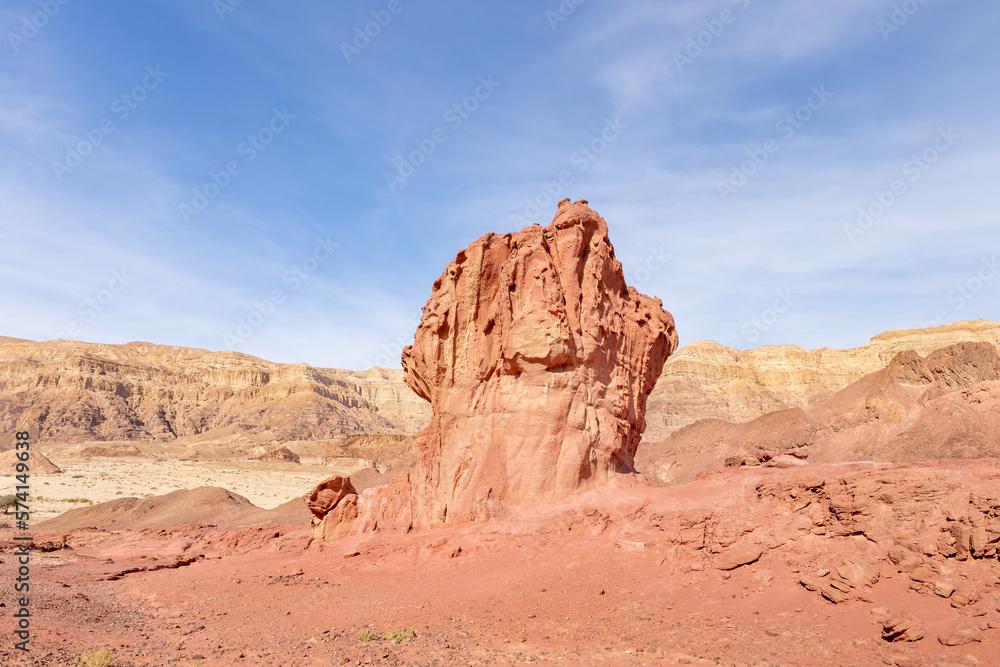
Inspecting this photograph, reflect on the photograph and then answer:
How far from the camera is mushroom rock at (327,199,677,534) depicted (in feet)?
49.7

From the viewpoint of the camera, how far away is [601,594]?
10812 millimetres

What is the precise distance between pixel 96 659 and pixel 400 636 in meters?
4.00

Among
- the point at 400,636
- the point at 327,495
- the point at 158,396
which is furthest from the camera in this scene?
the point at 158,396

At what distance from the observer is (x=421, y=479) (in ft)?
55.8

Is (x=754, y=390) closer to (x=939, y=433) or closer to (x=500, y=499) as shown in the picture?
(x=939, y=433)

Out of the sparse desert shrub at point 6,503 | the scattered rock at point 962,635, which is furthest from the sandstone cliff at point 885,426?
the sparse desert shrub at point 6,503

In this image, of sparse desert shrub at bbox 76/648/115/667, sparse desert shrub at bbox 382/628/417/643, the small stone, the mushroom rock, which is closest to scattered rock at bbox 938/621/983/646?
the small stone

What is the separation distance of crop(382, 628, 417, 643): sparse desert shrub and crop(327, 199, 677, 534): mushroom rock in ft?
16.6

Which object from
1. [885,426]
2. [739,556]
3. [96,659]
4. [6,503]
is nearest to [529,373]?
[739,556]

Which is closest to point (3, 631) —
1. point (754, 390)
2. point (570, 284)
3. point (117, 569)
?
point (117, 569)

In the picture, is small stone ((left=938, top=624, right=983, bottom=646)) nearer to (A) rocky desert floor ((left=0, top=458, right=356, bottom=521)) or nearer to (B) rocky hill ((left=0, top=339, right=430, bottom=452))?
(A) rocky desert floor ((left=0, top=458, right=356, bottom=521))

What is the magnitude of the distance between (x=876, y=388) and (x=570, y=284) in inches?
1305

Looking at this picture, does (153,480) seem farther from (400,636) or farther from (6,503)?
(400,636)

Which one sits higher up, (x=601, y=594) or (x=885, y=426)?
(x=885, y=426)
